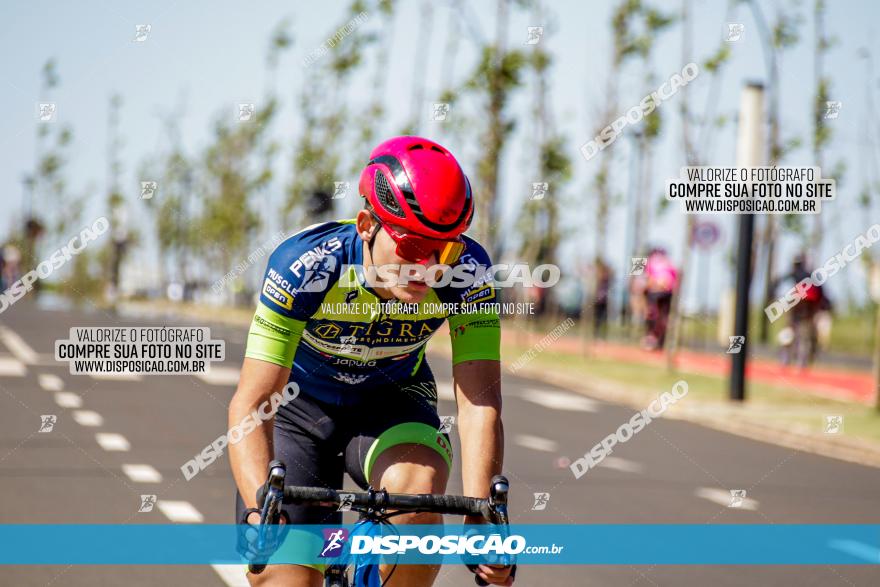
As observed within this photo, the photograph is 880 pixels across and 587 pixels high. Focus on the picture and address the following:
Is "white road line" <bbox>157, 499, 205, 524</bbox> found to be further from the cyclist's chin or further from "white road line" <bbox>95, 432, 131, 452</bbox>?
the cyclist's chin

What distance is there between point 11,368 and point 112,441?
6401mm

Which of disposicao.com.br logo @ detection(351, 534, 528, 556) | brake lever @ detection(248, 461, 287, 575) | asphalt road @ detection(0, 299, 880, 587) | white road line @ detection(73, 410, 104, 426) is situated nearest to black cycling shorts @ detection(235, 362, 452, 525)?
disposicao.com.br logo @ detection(351, 534, 528, 556)

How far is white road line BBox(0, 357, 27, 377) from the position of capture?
15.9 m

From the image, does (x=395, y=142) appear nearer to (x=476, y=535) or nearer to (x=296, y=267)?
(x=296, y=267)

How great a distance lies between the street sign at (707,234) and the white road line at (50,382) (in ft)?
37.4

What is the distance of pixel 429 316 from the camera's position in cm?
370

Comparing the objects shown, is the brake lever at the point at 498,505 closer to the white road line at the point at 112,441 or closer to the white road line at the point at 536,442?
the white road line at the point at 112,441

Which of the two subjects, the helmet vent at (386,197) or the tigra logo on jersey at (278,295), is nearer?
the helmet vent at (386,197)

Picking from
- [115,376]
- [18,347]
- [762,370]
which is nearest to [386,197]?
[115,376]

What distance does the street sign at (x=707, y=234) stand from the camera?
2231 cm

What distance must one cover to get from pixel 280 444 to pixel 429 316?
0.65m

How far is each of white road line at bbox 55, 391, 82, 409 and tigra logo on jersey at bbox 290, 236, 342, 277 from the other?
33.5 feet

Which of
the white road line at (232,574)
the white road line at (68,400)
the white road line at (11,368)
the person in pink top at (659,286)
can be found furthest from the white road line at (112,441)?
the person in pink top at (659,286)

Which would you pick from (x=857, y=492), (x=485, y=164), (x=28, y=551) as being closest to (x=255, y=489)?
(x=28, y=551)
